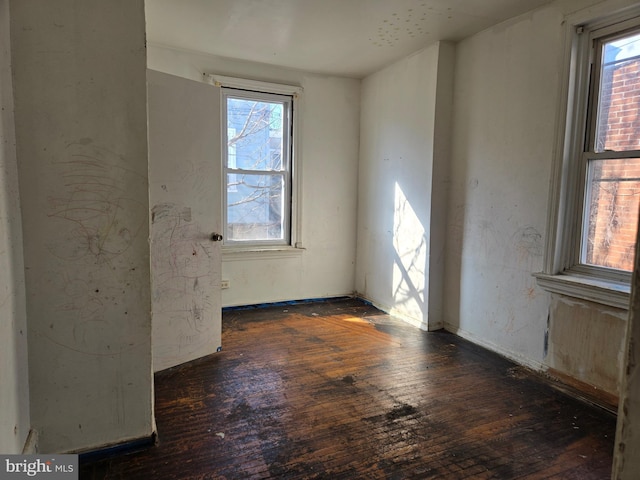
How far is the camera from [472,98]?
351 centimetres

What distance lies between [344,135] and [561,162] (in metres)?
2.58

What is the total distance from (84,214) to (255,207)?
2741 millimetres

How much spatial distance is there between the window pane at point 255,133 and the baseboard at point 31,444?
3040mm

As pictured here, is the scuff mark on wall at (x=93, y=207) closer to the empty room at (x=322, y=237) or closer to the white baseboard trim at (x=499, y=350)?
the empty room at (x=322, y=237)

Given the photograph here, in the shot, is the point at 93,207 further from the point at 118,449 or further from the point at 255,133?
the point at 255,133

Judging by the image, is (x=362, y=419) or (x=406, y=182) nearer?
(x=362, y=419)

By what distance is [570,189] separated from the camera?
2.80 metres

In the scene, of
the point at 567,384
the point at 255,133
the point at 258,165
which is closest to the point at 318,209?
the point at 258,165

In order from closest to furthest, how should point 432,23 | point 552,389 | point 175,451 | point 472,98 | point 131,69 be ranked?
point 131,69 < point 175,451 < point 552,389 < point 432,23 < point 472,98

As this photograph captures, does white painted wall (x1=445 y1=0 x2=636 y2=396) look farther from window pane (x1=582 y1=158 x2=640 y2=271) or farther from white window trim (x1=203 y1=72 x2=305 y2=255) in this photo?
white window trim (x1=203 y1=72 x2=305 y2=255)

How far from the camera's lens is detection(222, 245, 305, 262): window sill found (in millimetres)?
4424

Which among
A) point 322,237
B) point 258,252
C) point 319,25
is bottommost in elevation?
point 258,252

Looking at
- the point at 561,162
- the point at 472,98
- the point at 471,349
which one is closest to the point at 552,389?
the point at 471,349

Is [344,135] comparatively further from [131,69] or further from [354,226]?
[131,69]
